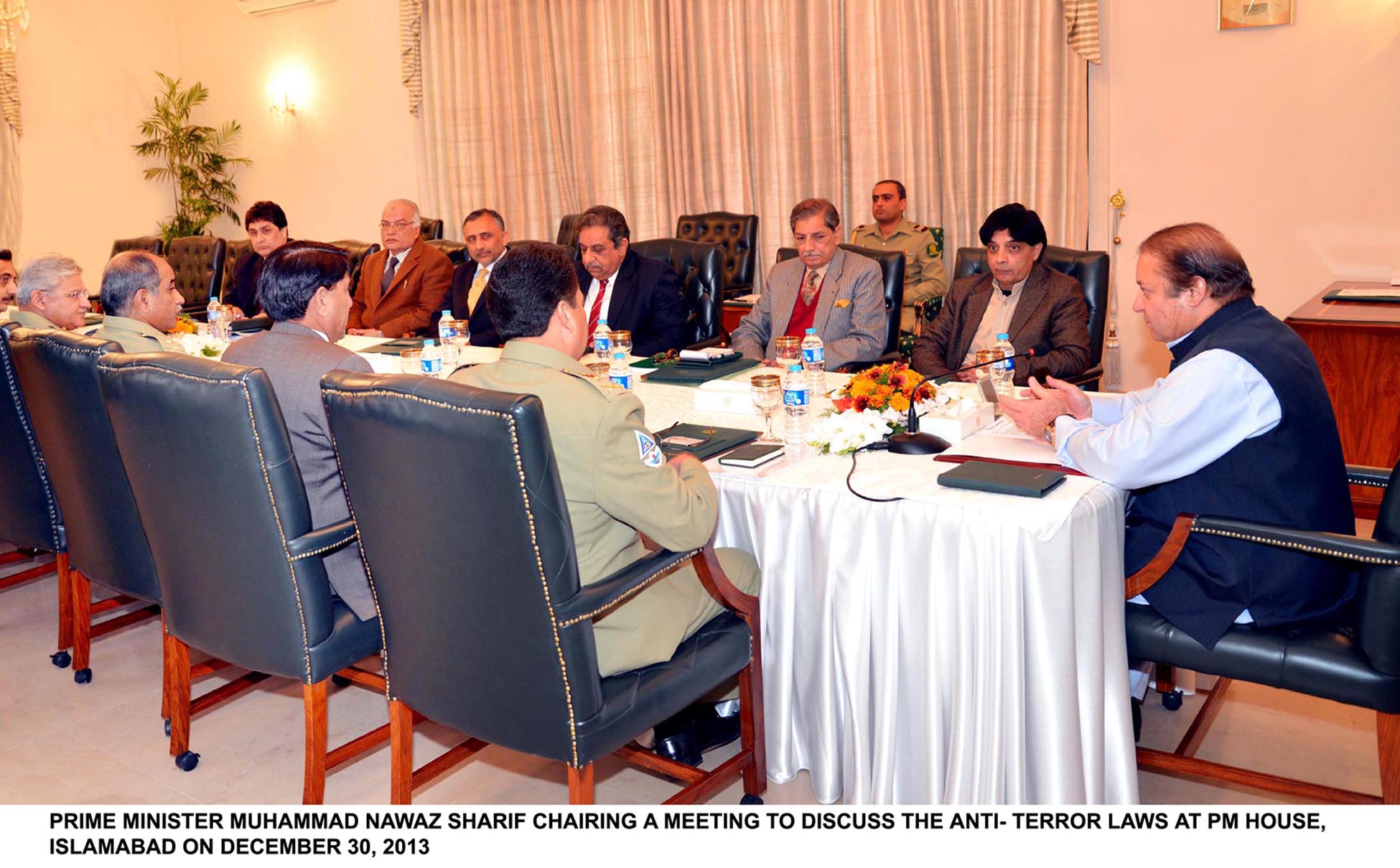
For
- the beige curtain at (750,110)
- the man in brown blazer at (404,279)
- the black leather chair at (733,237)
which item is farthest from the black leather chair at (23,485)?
the beige curtain at (750,110)

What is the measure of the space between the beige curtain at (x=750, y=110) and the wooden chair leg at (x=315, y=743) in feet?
16.7

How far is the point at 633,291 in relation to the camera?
4.72m

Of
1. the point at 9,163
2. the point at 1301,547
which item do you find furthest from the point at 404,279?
the point at 9,163

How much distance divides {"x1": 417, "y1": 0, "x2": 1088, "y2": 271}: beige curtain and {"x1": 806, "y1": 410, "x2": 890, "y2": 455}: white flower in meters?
4.10

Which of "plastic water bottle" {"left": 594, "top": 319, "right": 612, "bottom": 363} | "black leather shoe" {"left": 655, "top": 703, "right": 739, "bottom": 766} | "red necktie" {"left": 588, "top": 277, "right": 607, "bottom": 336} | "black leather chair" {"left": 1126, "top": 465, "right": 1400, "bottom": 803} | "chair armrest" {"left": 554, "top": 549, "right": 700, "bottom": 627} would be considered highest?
"red necktie" {"left": 588, "top": 277, "right": 607, "bottom": 336}

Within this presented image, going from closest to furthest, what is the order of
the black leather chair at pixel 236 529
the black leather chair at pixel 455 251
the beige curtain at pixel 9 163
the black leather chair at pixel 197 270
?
1. the black leather chair at pixel 236 529
2. the black leather chair at pixel 455 251
3. the black leather chair at pixel 197 270
4. the beige curtain at pixel 9 163

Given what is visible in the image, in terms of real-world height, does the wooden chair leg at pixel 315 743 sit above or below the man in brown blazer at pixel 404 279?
below

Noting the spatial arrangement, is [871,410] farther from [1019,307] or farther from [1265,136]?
[1265,136]

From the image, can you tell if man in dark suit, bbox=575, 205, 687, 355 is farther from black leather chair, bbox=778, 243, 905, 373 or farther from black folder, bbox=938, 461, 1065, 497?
black folder, bbox=938, 461, 1065, 497

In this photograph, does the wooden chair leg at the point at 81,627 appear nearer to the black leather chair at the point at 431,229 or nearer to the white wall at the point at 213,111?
the black leather chair at the point at 431,229

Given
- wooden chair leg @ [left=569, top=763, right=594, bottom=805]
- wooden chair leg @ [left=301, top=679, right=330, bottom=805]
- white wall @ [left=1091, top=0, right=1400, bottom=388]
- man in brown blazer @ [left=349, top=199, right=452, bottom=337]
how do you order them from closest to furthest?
wooden chair leg @ [left=569, top=763, right=594, bottom=805] < wooden chair leg @ [left=301, top=679, right=330, bottom=805] < white wall @ [left=1091, top=0, right=1400, bottom=388] < man in brown blazer @ [left=349, top=199, right=452, bottom=337]

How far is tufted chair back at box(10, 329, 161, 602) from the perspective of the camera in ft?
9.34

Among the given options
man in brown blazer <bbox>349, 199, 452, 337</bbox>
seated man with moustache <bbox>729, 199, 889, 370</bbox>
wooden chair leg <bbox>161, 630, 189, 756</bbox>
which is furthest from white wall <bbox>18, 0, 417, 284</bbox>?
wooden chair leg <bbox>161, 630, 189, 756</bbox>

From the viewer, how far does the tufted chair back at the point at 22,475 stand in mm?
3371
